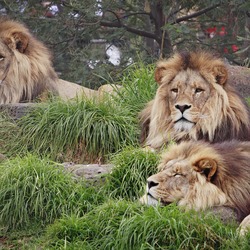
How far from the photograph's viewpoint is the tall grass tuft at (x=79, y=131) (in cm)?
1018

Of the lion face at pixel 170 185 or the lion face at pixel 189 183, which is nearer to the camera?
the lion face at pixel 189 183

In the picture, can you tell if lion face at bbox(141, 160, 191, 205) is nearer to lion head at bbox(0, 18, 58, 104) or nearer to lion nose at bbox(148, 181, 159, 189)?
lion nose at bbox(148, 181, 159, 189)

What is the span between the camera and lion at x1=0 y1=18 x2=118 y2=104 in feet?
37.8

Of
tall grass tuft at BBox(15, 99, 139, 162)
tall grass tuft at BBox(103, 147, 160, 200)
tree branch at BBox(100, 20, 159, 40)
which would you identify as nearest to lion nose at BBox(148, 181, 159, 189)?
tall grass tuft at BBox(103, 147, 160, 200)

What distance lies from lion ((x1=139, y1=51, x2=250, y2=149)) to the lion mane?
167 cm

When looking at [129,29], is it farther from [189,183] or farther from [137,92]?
[189,183]

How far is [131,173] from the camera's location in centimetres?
900

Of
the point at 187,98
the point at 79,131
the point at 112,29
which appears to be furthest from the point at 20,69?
the point at 112,29

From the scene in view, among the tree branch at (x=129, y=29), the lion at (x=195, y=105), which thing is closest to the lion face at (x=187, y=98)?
the lion at (x=195, y=105)

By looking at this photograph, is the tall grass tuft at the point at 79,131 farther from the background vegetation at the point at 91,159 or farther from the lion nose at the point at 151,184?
the lion nose at the point at 151,184

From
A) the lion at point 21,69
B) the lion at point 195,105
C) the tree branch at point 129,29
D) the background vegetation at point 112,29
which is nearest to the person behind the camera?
the lion at point 195,105

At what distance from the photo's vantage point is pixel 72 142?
10.2 metres

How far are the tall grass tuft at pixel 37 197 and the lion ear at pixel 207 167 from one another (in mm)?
1071

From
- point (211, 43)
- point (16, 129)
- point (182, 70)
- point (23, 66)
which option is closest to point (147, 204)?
point (182, 70)
